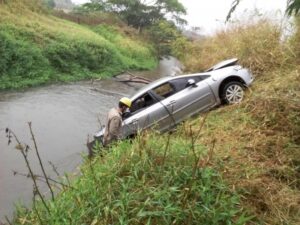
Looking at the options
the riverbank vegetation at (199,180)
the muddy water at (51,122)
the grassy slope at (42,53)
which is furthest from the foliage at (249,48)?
the grassy slope at (42,53)

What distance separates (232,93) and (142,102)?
2.15 m

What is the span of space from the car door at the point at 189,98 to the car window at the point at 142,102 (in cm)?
45

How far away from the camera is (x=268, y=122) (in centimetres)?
766

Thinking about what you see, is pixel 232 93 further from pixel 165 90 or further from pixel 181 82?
pixel 165 90

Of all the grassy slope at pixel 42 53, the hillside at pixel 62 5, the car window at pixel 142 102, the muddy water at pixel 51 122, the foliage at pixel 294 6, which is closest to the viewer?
the foliage at pixel 294 6

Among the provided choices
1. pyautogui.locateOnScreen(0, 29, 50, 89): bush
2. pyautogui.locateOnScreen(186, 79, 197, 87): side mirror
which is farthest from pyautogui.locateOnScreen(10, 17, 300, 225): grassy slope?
pyautogui.locateOnScreen(0, 29, 50, 89): bush

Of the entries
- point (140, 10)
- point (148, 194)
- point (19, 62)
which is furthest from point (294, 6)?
point (140, 10)

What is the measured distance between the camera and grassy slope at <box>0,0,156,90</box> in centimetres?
1934

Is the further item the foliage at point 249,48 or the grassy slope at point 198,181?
the foliage at point 249,48

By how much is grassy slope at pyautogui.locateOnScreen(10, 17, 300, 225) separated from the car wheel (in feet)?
6.63

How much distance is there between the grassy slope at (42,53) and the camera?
762 inches

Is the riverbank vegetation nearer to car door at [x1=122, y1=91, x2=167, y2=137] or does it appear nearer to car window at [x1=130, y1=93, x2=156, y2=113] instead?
car door at [x1=122, y1=91, x2=167, y2=137]

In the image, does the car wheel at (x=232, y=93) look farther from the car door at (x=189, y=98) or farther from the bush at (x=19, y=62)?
the bush at (x=19, y=62)

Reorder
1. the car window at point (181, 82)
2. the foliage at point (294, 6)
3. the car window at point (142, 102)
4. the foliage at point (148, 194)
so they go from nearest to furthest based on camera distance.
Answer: the foliage at point (148, 194) → the foliage at point (294, 6) → the car window at point (142, 102) → the car window at point (181, 82)
